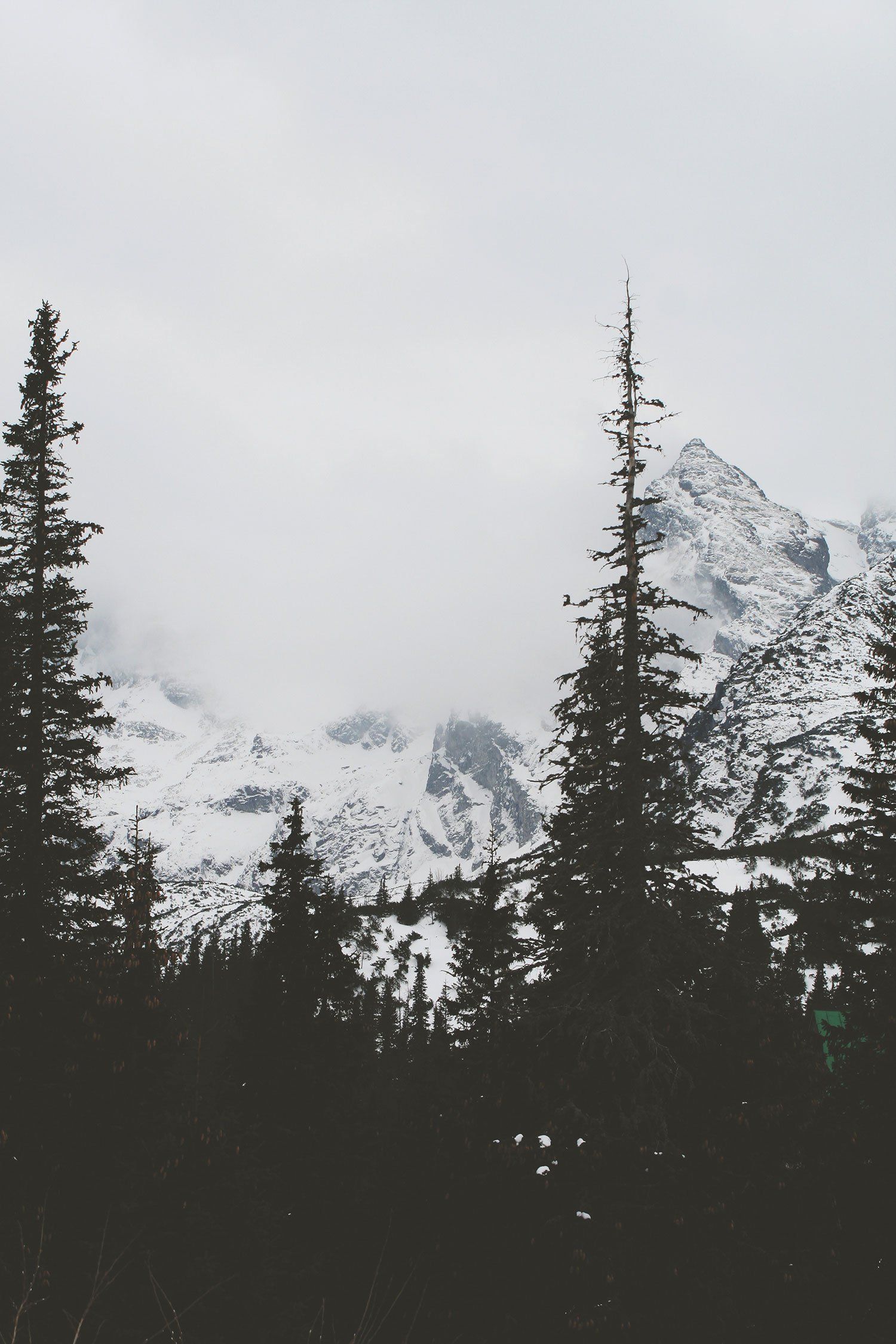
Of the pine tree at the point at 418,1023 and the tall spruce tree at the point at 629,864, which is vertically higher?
the tall spruce tree at the point at 629,864

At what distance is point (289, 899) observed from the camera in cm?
2431

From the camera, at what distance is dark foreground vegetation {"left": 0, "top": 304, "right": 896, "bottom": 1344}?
35.5ft

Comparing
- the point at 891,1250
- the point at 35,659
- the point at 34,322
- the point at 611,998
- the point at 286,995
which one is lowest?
the point at 891,1250

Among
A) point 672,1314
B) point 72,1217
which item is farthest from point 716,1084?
point 72,1217

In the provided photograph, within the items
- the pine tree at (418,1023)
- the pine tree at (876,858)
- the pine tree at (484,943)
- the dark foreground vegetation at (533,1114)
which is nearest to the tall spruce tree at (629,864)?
the dark foreground vegetation at (533,1114)

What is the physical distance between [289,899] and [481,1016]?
6.69 meters

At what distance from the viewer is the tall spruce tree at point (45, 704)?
642 inches

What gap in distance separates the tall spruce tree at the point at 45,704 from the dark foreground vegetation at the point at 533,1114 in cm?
7

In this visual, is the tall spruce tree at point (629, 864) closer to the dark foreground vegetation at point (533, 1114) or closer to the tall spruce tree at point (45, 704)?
the dark foreground vegetation at point (533, 1114)

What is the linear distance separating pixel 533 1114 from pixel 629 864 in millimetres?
3923

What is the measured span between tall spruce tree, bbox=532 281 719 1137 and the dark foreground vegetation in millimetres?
59

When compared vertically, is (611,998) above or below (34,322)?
below

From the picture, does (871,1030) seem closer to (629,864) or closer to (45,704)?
(629,864)

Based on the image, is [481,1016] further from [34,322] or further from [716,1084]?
[34,322]
